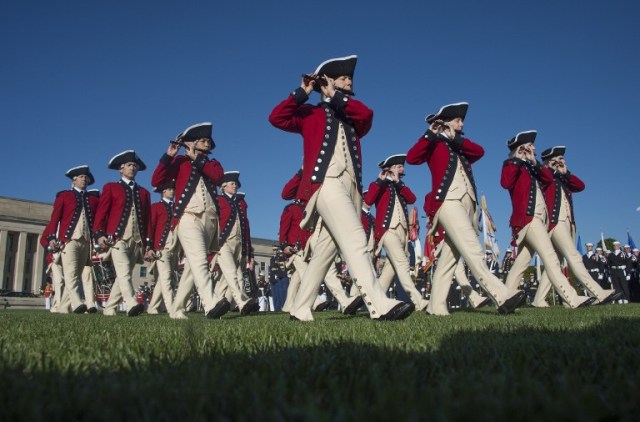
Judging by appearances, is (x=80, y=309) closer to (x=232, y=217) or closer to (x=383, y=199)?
(x=232, y=217)

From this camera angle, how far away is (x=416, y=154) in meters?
8.27

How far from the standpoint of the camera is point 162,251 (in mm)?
12320

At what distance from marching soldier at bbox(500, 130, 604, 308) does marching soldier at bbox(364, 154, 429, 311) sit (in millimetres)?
2051

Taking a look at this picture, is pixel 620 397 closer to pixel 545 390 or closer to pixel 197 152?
pixel 545 390

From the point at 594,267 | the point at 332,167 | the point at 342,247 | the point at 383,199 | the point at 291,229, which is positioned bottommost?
the point at 342,247

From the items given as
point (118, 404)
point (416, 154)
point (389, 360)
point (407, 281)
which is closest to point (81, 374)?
point (118, 404)

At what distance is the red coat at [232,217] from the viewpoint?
1384 cm

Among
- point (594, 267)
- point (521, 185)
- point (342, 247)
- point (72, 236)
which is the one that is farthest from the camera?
point (594, 267)

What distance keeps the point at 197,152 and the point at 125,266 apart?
127 inches

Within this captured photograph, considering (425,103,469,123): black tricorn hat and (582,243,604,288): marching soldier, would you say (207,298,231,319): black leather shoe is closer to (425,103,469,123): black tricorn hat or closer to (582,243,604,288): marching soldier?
(425,103,469,123): black tricorn hat

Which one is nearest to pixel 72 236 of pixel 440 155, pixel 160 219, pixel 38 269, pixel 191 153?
pixel 160 219

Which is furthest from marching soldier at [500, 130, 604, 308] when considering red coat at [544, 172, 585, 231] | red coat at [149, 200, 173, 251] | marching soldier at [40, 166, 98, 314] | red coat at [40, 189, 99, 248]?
red coat at [40, 189, 99, 248]

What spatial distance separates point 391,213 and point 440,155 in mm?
3348

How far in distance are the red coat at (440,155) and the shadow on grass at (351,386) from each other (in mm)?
5411
